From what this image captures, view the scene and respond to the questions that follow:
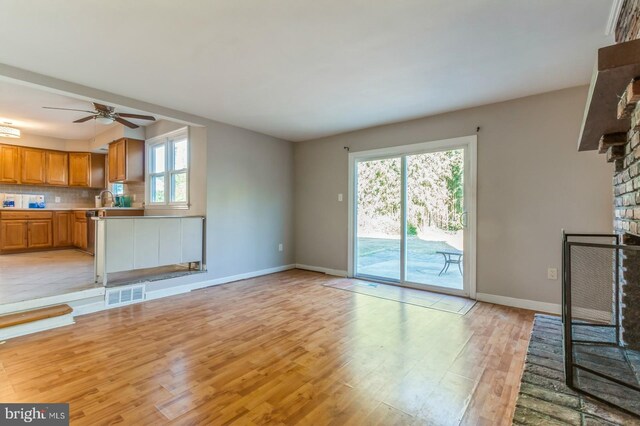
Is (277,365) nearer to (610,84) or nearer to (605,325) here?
(610,84)

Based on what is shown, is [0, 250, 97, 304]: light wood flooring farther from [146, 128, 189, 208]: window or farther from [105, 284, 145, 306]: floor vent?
[146, 128, 189, 208]: window

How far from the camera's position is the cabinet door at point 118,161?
5.35m

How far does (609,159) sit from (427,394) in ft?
6.73

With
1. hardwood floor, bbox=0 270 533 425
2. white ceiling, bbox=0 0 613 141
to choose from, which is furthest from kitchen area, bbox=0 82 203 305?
white ceiling, bbox=0 0 613 141

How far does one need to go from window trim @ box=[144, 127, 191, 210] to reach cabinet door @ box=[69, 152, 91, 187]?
2359mm

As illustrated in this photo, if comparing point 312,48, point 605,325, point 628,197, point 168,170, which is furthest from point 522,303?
point 168,170

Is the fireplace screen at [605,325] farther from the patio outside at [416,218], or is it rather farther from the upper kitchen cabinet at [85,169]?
the upper kitchen cabinet at [85,169]

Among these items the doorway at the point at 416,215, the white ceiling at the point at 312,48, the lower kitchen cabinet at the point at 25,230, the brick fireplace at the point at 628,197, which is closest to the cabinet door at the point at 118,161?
the lower kitchen cabinet at the point at 25,230

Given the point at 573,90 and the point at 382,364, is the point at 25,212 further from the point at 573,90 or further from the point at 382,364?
the point at 573,90

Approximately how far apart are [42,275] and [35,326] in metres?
1.68

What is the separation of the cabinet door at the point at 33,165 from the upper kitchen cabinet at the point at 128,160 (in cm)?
203

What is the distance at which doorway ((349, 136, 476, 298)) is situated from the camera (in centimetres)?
387

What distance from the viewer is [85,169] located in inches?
262

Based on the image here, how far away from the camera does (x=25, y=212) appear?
5.87 metres
